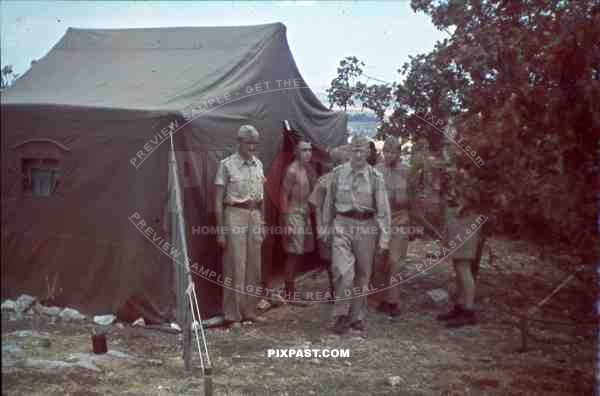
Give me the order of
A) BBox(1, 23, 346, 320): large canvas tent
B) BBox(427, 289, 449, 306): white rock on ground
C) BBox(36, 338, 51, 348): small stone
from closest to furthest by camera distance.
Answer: BBox(36, 338, 51, 348): small stone < BBox(1, 23, 346, 320): large canvas tent < BBox(427, 289, 449, 306): white rock on ground

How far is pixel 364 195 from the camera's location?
6.25 metres

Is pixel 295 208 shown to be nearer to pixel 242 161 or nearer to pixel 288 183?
pixel 288 183

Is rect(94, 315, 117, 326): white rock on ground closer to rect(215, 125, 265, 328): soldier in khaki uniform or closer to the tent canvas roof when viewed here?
rect(215, 125, 265, 328): soldier in khaki uniform

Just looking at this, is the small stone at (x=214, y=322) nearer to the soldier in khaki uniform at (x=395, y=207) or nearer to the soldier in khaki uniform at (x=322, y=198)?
the soldier in khaki uniform at (x=322, y=198)

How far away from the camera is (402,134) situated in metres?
8.03

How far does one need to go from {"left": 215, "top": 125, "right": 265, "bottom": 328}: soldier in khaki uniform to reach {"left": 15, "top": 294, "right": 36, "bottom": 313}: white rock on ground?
1.82 m

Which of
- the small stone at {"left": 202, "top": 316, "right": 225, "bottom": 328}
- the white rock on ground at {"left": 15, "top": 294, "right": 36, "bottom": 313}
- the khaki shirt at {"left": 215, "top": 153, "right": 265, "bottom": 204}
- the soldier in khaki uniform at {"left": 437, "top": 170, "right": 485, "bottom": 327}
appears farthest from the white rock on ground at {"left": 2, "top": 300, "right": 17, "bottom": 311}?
the soldier in khaki uniform at {"left": 437, "top": 170, "right": 485, "bottom": 327}

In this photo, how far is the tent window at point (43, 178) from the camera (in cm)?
633

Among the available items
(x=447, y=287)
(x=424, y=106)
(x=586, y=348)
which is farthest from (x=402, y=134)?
(x=586, y=348)

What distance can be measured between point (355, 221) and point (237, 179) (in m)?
→ 1.17

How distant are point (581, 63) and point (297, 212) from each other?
4.20 m

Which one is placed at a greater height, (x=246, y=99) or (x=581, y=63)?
(x=246, y=99)

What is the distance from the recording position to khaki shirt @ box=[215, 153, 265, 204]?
6363mm

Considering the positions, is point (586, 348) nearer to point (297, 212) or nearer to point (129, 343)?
point (297, 212)
